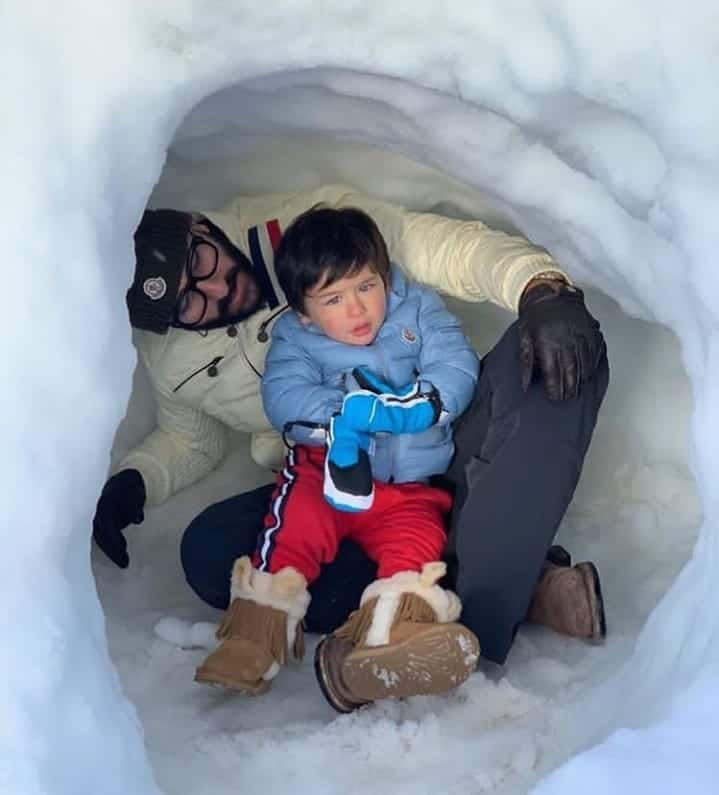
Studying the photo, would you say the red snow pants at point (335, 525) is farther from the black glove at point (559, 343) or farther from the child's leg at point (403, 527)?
the black glove at point (559, 343)

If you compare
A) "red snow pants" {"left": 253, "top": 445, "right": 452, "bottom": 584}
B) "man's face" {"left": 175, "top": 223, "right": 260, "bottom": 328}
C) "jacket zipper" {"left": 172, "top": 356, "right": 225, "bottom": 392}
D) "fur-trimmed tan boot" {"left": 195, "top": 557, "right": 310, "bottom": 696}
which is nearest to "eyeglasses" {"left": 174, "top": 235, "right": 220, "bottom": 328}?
A: "man's face" {"left": 175, "top": 223, "right": 260, "bottom": 328}

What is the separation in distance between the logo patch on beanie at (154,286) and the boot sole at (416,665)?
578 millimetres

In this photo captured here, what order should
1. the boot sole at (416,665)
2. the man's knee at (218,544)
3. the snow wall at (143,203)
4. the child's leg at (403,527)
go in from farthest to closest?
the man's knee at (218,544)
the child's leg at (403,527)
the boot sole at (416,665)
the snow wall at (143,203)

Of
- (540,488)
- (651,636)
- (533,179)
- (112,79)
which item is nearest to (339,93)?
(533,179)

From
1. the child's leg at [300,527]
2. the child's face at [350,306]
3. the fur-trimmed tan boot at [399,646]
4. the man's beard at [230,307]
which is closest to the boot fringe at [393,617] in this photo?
the fur-trimmed tan boot at [399,646]

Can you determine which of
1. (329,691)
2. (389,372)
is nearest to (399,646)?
(329,691)

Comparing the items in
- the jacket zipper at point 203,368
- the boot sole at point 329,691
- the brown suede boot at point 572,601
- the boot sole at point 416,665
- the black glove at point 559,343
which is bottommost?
the boot sole at point 329,691

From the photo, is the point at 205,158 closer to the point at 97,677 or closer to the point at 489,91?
the point at 489,91

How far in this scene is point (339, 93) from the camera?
61.1 inches

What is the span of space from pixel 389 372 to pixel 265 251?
0.91 ft

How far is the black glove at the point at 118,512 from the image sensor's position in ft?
5.71

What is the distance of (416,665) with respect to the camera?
1.41m

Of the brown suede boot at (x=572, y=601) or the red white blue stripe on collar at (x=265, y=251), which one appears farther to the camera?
the red white blue stripe on collar at (x=265, y=251)

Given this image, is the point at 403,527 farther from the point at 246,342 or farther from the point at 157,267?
the point at 157,267
